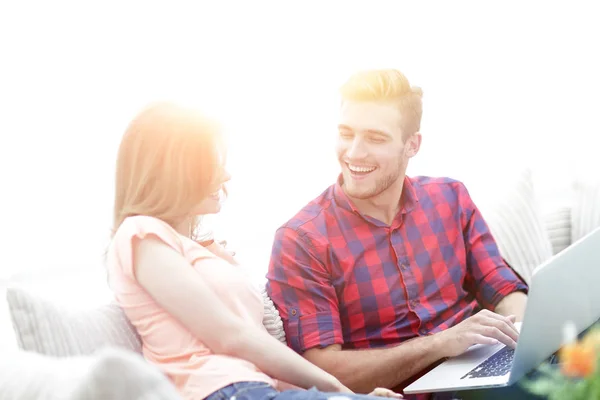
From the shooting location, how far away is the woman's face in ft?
5.21

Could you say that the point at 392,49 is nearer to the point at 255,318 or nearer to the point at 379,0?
the point at 379,0

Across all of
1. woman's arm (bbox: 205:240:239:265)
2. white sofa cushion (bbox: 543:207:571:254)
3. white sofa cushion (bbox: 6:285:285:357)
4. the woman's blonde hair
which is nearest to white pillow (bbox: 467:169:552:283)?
white sofa cushion (bbox: 543:207:571:254)

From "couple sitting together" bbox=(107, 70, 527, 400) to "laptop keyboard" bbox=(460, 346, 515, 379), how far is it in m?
0.03

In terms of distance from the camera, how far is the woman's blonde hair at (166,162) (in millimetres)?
1518

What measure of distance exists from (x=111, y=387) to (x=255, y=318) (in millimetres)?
620

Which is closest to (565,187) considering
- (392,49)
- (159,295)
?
(392,49)

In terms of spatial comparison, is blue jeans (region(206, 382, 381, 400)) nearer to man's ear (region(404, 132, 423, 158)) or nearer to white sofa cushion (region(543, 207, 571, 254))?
man's ear (region(404, 132, 423, 158))

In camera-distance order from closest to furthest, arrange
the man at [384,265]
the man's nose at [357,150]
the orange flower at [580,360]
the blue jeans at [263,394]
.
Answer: the orange flower at [580,360], the blue jeans at [263,394], the man at [384,265], the man's nose at [357,150]

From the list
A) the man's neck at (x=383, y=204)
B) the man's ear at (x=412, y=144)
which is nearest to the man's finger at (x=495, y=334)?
the man's neck at (x=383, y=204)

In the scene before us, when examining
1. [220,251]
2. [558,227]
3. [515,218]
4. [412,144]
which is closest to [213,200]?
[220,251]

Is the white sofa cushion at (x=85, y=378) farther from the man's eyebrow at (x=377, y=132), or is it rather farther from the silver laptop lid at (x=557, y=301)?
the man's eyebrow at (x=377, y=132)

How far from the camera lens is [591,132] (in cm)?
265

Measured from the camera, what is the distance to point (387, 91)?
189cm

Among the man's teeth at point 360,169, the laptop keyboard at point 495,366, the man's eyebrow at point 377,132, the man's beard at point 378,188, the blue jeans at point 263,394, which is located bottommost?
the laptop keyboard at point 495,366
